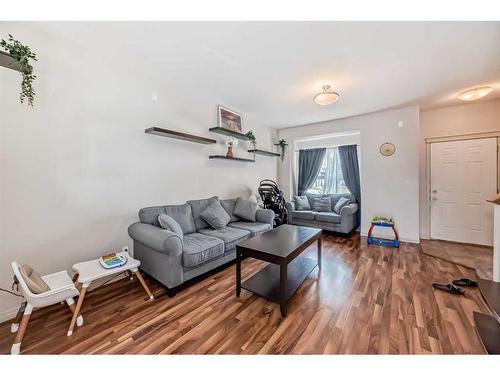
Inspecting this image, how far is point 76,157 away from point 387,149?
4.97 m

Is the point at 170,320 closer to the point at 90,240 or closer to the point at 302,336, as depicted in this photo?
the point at 302,336

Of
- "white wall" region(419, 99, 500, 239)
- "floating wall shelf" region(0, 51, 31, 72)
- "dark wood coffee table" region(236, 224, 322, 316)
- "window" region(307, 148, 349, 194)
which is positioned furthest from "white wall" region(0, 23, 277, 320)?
"white wall" region(419, 99, 500, 239)

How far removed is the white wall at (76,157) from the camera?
67.8 inches

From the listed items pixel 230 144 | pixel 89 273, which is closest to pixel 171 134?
pixel 230 144

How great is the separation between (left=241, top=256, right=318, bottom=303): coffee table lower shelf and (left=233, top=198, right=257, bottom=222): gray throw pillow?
1.07 metres

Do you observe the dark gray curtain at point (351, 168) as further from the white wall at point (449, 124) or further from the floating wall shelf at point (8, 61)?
the floating wall shelf at point (8, 61)

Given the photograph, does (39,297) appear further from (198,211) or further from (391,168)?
(391,168)

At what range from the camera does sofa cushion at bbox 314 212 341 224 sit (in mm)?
4061

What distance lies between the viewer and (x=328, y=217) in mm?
4145

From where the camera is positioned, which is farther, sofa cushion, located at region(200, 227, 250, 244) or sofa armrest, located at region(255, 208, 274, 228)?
sofa armrest, located at region(255, 208, 274, 228)

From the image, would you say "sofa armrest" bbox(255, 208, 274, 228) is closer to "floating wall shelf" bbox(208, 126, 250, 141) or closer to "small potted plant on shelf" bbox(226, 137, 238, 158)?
"small potted plant on shelf" bbox(226, 137, 238, 158)

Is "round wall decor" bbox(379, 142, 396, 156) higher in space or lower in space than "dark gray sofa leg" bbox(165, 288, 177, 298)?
higher

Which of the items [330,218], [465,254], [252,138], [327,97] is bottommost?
[465,254]
